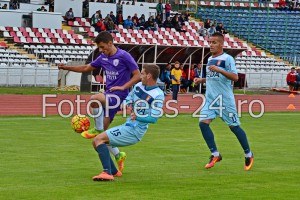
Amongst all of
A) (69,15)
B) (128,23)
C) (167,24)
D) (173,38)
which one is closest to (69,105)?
(69,15)

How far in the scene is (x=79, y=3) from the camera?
A: 5056 cm

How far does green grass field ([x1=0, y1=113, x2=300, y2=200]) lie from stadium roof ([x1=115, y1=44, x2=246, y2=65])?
1787cm

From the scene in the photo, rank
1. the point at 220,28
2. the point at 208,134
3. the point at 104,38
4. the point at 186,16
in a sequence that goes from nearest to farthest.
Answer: the point at 104,38
the point at 208,134
the point at 220,28
the point at 186,16

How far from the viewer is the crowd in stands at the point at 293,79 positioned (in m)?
44.4

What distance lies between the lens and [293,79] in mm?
44531

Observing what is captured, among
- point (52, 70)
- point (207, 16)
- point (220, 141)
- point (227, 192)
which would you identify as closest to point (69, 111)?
point (220, 141)

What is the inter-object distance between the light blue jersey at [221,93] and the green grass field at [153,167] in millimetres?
837

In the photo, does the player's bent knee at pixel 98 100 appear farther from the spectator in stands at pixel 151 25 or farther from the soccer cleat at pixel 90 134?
the spectator in stands at pixel 151 25

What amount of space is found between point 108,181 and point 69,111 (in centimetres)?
1577

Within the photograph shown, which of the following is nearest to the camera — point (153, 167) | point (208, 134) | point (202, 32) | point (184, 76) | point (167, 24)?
point (153, 167)

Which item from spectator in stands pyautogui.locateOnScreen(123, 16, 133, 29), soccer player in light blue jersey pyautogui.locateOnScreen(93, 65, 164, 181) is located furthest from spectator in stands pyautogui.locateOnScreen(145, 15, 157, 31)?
soccer player in light blue jersey pyautogui.locateOnScreen(93, 65, 164, 181)

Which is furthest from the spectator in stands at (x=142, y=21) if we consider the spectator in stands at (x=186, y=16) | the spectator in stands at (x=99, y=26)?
the spectator in stands at (x=186, y=16)

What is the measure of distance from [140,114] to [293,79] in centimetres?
3410

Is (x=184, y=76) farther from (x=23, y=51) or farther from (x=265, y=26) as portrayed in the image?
(x=265, y=26)
